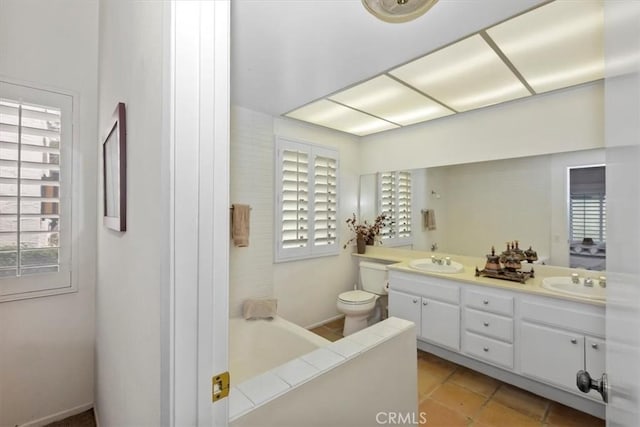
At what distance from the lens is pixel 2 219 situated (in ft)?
5.32

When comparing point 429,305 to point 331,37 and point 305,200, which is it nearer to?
point 305,200

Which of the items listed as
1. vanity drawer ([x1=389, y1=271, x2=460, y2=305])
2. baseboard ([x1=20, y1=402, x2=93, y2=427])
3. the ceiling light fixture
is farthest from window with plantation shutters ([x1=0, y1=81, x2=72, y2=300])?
vanity drawer ([x1=389, y1=271, x2=460, y2=305])

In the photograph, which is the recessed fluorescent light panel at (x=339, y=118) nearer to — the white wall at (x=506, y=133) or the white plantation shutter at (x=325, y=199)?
the white wall at (x=506, y=133)

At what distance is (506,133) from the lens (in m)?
2.68

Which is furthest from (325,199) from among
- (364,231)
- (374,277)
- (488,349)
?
(488,349)

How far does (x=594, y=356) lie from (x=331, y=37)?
Answer: 2647 mm

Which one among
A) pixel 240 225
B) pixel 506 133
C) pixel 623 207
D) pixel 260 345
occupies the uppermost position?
pixel 506 133

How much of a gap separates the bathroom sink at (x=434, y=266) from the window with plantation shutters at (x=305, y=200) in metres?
1.08

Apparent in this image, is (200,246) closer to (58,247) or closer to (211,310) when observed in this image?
(211,310)

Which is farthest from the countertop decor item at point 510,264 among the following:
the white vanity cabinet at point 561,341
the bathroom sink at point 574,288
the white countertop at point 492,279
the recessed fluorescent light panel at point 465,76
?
the recessed fluorescent light panel at point 465,76

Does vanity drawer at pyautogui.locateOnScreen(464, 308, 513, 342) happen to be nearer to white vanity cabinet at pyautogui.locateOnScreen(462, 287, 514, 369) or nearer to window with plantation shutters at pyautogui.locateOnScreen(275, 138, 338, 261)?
white vanity cabinet at pyautogui.locateOnScreen(462, 287, 514, 369)

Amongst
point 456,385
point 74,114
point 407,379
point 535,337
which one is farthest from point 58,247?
point 535,337

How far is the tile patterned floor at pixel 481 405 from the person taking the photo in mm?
1949

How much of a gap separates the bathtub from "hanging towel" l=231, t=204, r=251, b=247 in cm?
72
